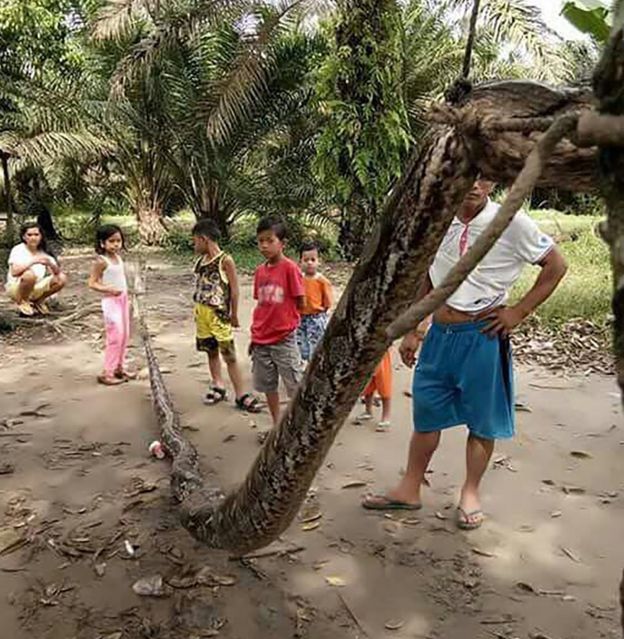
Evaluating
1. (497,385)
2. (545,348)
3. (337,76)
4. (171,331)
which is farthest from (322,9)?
(497,385)

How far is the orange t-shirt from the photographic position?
452cm

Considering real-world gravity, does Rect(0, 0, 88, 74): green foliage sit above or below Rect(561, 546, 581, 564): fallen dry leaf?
above

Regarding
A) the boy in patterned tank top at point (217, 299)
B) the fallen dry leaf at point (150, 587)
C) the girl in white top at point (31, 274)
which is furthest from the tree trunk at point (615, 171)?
the girl in white top at point (31, 274)

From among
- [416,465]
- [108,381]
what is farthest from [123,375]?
[416,465]

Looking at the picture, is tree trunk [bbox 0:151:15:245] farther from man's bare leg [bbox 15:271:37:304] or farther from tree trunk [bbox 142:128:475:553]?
tree trunk [bbox 142:128:475:553]

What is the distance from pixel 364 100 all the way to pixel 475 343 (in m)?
7.54

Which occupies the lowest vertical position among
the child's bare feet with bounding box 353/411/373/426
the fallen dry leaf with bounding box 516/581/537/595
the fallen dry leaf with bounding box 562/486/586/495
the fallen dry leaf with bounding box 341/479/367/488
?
the fallen dry leaf with bounding box 562/486/586/495

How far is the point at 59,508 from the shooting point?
128 inches

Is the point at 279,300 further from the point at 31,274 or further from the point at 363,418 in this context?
the point at 31,274

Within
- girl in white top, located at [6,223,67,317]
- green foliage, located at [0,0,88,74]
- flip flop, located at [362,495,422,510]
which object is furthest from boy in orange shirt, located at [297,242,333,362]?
green foliage, located at [0,0,88,74]

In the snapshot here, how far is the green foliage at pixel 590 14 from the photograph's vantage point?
1245mm

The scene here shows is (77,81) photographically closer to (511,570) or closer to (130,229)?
(130,229)

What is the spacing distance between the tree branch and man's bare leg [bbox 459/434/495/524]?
232cm

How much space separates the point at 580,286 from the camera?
24.5 ft
